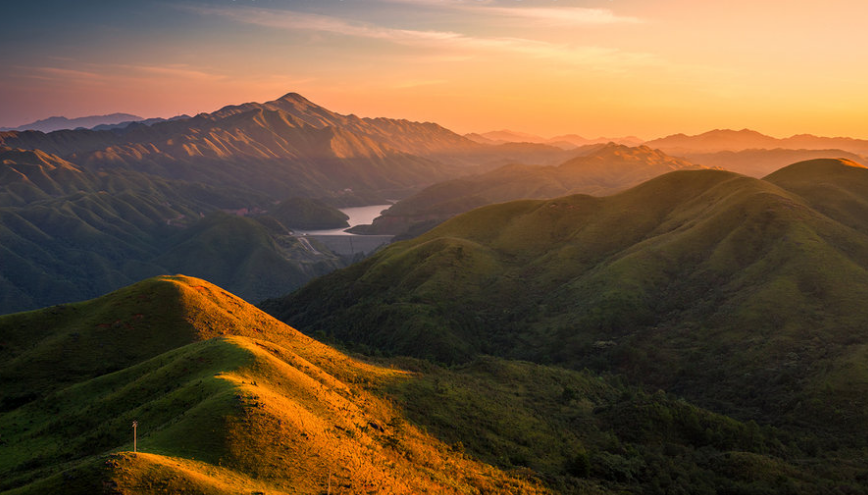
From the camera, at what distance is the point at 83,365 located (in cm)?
6272

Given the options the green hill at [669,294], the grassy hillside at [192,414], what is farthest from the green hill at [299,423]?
the green hill at [669,294]

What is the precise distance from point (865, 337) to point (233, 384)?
339 feet

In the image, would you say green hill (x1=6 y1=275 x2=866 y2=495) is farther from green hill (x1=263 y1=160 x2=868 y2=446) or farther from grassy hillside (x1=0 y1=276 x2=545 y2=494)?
green hill (x1=263 y1=160 x2=868 y2=446)

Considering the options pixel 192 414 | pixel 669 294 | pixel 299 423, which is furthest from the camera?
pixel 669 294

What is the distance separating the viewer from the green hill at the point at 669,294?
285ft

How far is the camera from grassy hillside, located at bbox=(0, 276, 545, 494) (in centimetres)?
3219

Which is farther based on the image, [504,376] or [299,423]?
[504,376]

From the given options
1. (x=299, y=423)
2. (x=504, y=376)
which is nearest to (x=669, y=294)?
(x=504, y=376)

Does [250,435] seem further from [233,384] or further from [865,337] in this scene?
[865,337]

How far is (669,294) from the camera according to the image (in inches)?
4877

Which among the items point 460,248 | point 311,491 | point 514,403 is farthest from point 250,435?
point 460,248

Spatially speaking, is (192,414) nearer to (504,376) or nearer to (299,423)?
(299,423)

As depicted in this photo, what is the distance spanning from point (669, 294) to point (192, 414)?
11553 centimetres

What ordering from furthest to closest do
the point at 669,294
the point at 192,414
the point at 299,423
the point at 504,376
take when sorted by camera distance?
the point at 669,294, the point at 504,376, the point at 299,423, the point at 192,414
